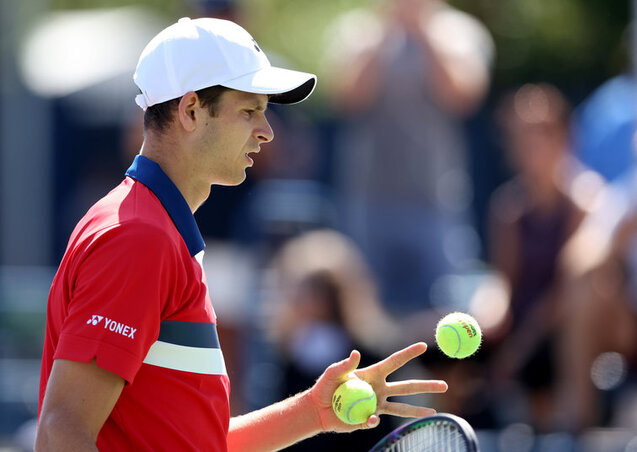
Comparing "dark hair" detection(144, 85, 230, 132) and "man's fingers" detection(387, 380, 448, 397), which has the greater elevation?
"dark hair" detection(144, 85, 230, 132)

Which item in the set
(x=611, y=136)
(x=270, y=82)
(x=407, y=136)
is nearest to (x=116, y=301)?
(x=270, y=82)

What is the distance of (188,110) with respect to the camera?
3.13m

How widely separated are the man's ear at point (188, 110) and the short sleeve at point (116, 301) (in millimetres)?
428

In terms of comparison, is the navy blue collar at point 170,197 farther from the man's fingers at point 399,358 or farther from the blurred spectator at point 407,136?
the blurred spectator at point 407,136

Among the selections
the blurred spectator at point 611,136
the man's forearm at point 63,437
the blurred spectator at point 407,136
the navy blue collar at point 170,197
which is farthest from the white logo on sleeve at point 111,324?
the blurred spectator at point 611,136

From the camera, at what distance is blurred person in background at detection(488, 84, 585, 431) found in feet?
21.8

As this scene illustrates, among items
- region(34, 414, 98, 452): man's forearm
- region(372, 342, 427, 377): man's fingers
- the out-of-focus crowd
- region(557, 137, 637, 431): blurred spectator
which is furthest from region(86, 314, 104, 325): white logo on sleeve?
region(557, 137, 637, 431): blurred spectator

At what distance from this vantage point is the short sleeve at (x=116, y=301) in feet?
8.97

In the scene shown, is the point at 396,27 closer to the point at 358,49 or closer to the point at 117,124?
the point at 358,49

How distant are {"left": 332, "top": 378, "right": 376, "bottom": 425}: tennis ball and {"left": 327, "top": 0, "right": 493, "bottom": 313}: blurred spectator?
12.7 feet

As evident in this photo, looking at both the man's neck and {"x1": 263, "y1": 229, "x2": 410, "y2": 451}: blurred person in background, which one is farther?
{"x1": 263, "y1": 229, "x2": 410, "y2": 451}: blurred person in background

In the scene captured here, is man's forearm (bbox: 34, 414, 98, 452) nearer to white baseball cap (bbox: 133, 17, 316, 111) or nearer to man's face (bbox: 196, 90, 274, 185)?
man's face (bbox: 196, 90, 274, 185)

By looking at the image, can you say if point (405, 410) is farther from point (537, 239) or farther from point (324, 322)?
point (537, 239)

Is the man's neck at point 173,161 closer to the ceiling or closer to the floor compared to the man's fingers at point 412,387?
closer to the ceiling
